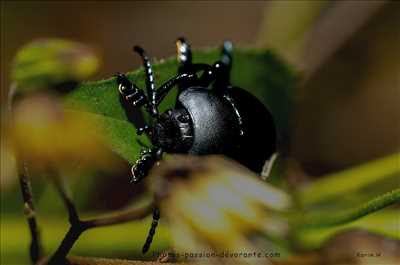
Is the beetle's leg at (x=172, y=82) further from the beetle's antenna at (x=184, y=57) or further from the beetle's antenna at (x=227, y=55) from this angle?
the beetle's antenna at (x=227, y=55)

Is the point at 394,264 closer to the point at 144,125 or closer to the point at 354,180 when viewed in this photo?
the point at 354,180

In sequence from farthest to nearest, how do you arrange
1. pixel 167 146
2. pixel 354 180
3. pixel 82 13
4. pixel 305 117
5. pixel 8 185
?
1. pixel 82 13
2. pixel 305 117
3. pixel 354 180
4. pixel 8 185
5. pixel 167 146

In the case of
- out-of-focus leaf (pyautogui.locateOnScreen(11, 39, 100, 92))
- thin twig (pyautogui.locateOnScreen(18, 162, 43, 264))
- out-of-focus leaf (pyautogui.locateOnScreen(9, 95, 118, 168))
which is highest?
out-of-focus leaf (pyautogui.locateOnScreen(11, 39, 100, 92))

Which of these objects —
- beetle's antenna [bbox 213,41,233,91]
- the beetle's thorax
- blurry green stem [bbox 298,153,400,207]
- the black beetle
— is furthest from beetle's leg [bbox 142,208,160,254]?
blurry green stem [bbox 298,153,400,207]

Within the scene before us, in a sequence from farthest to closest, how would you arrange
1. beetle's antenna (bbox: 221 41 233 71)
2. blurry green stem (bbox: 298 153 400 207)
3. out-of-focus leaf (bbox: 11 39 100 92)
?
1. blurry green stem (bbox: 298 153 400 207)
2. beetle's antenna (bbox: 221 41 233 71)
3. out-of-focus leaf (bbox: 11 39 100 92)

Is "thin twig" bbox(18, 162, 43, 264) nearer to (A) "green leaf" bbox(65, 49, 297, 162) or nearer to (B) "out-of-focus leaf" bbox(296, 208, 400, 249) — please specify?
(A) "green leaf" bbox(65, 49, 297, 162)

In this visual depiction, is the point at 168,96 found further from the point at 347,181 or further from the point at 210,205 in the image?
the point at 347,181

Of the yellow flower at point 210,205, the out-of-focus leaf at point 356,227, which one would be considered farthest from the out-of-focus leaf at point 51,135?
the out-of-focus leaf at point 356,227

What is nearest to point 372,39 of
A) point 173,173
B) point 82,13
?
point 82,13
